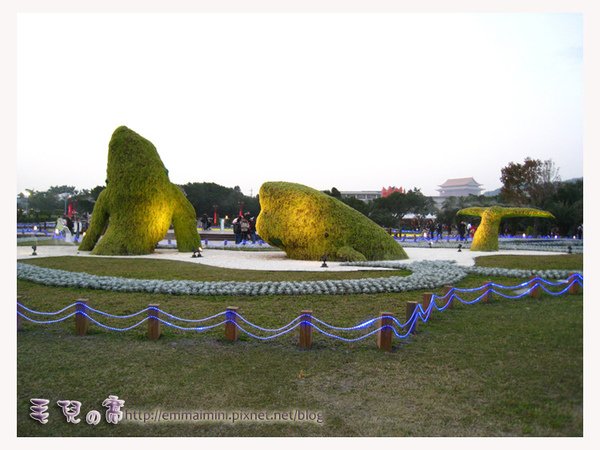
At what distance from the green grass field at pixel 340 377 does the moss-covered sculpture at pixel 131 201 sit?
9950mm

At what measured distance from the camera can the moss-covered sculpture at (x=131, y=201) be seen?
16219 mm

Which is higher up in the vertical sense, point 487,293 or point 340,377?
point 487,293

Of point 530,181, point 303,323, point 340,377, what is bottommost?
point 340,377

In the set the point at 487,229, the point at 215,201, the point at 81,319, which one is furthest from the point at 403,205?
the point at 81,319

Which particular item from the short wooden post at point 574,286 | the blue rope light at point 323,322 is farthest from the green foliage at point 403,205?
the short wooden post at point 574,286

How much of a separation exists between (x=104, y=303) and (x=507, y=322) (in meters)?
6.66

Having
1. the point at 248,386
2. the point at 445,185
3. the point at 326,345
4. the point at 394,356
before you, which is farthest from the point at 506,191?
the point at 248,386

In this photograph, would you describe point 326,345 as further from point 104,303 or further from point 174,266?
point 174,266

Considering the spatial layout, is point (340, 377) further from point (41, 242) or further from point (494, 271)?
point (41, 242)

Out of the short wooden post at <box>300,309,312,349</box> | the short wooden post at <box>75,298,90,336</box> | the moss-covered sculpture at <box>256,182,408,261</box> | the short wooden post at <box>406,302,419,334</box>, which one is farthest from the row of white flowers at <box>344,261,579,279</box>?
the short wooden post at <box>75,298,90,336</box>

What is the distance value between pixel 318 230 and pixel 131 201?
7125 mm

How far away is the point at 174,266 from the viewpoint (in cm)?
1273

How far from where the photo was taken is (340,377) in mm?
4695

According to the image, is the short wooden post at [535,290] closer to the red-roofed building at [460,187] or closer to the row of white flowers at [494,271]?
the row of white flowers at [494,271]
